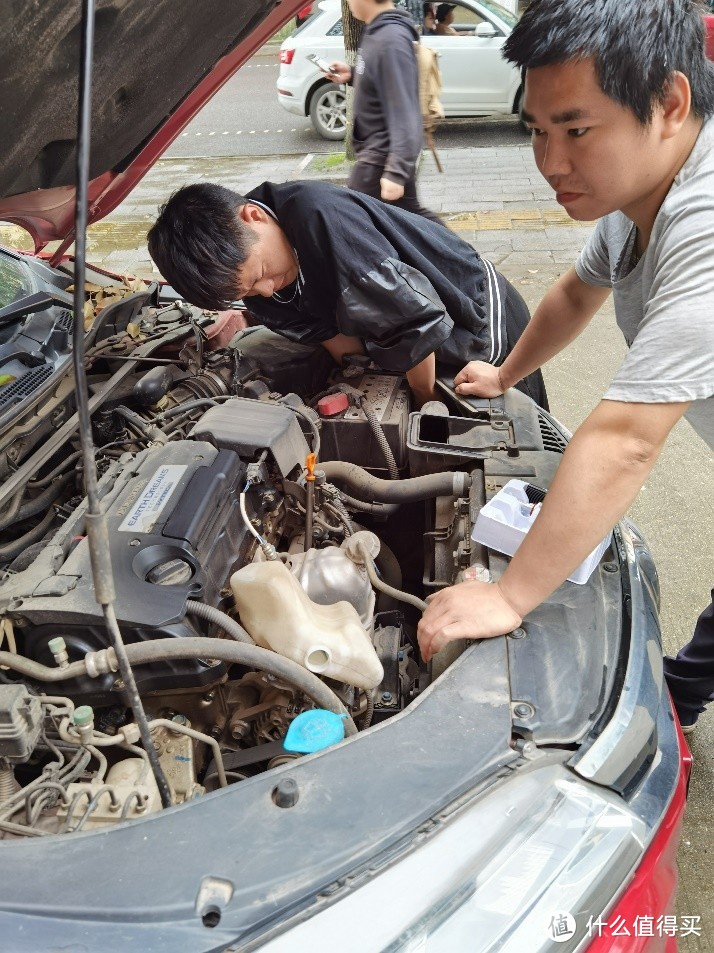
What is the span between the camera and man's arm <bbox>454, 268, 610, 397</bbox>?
6.15 feet

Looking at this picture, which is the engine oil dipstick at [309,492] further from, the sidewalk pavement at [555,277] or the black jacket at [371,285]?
the sidewalk pavement at [555,277]

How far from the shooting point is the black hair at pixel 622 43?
3.68 feet

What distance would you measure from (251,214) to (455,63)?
7.41 metres

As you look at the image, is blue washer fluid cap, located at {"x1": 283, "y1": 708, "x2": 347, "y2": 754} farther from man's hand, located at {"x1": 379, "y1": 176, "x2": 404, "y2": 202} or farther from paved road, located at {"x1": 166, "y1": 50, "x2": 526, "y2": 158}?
paved road, located at {"x1": 166, "y1": 50, "x2": 526, "y2": 158}

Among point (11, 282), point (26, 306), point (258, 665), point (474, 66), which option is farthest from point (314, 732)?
point (474, 66)

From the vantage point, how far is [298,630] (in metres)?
1.42

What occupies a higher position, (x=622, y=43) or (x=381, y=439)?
(x=622, y=43)

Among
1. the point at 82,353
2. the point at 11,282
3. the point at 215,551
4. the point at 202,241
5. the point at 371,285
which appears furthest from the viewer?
the point at 11,282

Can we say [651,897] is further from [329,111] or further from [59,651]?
[329,111]

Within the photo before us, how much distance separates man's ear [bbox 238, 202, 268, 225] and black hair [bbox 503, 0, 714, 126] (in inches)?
39.5

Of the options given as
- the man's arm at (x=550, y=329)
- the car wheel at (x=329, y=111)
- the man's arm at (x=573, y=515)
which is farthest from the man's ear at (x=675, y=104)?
the car wheel at (x=329, y=111)

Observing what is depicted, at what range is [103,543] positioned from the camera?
3.19 feet

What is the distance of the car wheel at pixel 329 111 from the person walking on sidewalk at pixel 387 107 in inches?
190

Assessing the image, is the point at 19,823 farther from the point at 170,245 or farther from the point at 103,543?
the point at 170,245
